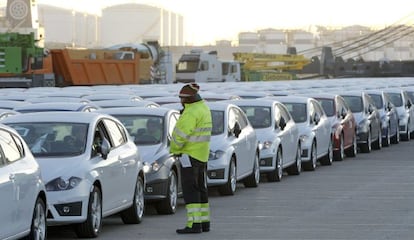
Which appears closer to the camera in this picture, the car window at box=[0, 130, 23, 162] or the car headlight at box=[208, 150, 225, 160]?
the car window at box=[0, 130, 23, 162]

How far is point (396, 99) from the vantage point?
43.1 meters

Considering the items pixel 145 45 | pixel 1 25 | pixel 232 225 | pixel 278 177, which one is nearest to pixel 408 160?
pixel 278 177

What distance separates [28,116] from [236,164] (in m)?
5.74

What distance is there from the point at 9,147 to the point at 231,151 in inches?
344

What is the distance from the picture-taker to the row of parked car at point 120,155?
43.6 feet

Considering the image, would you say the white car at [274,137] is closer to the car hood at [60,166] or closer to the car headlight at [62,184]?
the car hood at [60,166]

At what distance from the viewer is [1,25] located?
574 feet

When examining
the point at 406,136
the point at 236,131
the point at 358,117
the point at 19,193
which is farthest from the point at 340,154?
the point at 19,193

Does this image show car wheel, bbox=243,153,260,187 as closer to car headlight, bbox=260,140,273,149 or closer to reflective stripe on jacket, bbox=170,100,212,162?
car headlight, bbox=260,140,273,149

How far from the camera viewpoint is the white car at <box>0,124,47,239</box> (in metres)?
12.4

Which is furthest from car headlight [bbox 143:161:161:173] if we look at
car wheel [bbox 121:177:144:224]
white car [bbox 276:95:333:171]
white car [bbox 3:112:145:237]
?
white car [bbox 276:95:333:171]

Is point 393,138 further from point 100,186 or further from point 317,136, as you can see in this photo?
point 100,186

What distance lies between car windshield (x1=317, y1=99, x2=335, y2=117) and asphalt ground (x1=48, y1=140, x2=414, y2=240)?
17.8 feet

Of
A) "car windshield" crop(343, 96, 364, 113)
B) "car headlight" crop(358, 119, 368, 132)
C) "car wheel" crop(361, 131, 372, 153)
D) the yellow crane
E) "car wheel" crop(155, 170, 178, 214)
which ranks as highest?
"car wheel" crop(155, 170, 178, 214)
